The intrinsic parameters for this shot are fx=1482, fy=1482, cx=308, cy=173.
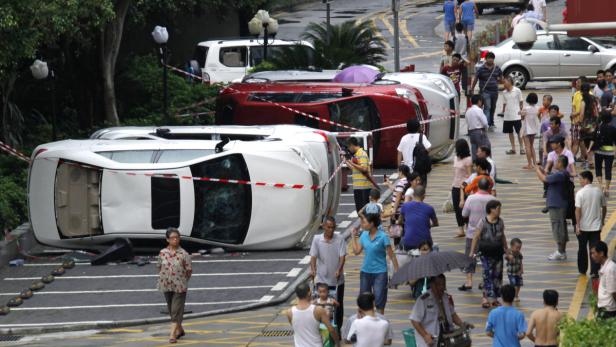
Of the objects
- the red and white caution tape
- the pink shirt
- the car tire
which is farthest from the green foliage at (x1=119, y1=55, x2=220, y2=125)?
the pink shirt

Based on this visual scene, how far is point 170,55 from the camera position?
4294 centimetres

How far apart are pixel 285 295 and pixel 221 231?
3099 mm

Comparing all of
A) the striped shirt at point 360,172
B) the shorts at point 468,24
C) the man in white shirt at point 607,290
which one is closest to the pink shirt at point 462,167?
the striped shirt at point 360,172

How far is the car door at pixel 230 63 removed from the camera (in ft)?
132

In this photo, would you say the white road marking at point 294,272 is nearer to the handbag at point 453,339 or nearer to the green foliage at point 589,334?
the handbag at point 453,339

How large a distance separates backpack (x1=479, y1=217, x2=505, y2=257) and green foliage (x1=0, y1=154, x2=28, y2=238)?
29.3ft

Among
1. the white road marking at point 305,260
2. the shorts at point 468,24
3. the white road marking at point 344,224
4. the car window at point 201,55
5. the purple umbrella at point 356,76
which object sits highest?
the shorts at point 468,24

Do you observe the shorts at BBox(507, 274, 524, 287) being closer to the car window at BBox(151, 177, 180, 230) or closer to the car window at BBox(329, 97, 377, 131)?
the car window at BBox(151, 177, 180, 230)

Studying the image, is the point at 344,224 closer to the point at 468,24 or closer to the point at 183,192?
the point at 183,192

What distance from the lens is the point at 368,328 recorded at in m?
14.7

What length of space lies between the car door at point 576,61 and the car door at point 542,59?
7.6 inches

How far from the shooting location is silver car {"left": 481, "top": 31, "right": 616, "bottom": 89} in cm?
3947

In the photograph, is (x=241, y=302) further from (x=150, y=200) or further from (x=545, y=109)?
(x=545, y=109)

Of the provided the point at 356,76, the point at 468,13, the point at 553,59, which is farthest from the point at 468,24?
the point at 356,76
